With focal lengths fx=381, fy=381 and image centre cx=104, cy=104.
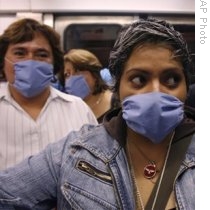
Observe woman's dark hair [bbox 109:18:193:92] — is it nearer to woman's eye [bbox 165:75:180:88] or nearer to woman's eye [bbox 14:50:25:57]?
woman's eye [bbox 165:75:180:88]

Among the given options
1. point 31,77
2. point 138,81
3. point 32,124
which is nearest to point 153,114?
point 138,81

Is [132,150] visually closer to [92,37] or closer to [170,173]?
[170,173]

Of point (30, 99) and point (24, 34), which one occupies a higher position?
point (24, 34)

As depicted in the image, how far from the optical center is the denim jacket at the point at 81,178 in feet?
2.58

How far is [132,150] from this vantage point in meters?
0.87

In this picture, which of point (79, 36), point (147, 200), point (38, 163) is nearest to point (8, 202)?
point (38, 163)

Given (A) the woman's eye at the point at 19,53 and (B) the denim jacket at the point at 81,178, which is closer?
(B) the denim jacket at the point at 81,178

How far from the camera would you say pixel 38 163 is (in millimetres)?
849

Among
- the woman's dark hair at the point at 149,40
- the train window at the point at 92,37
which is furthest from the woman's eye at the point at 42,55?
the train window at the point at 92,37

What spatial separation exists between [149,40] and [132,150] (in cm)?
25

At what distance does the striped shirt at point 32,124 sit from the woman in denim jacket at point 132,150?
Result: 1.57 ft

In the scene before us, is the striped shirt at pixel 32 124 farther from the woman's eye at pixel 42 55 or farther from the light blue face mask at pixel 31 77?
the woman's eye at pixel 42 55

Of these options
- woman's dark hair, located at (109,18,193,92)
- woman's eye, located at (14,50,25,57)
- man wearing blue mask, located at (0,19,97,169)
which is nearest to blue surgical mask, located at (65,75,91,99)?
man wearing blue mask, located at (0,19,97,169)

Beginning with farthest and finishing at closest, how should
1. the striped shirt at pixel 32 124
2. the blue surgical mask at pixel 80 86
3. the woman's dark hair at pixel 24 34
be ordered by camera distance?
the blue surgical mask at pixel 80 86, the woman's dark hair at pixel 24 34, the striped shirt at pixel 32 124
